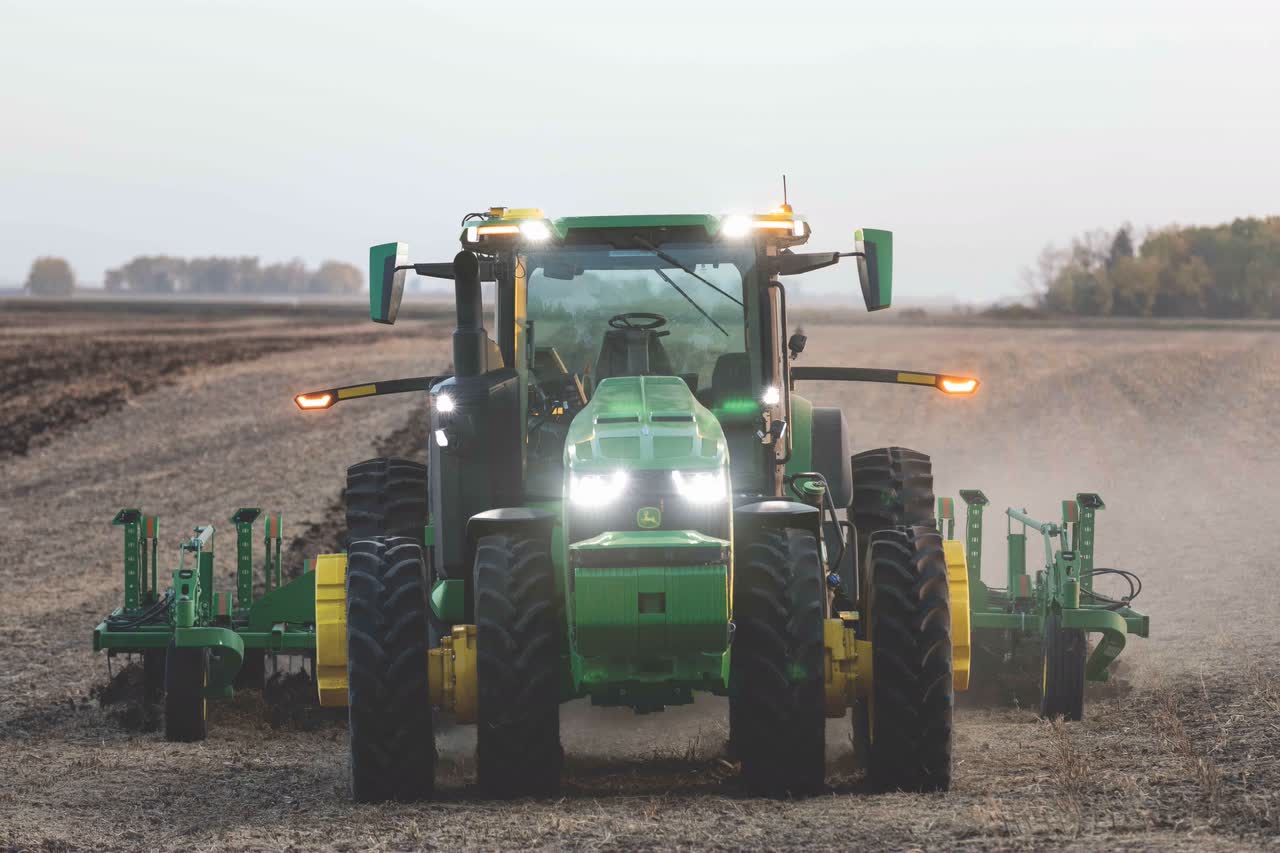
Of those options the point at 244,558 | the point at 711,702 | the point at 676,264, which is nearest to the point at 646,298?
the point at 676,264

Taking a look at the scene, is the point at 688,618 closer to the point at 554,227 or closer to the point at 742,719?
the point at 742,719

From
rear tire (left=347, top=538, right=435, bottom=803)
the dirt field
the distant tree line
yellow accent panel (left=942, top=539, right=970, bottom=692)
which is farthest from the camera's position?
the distant tree line

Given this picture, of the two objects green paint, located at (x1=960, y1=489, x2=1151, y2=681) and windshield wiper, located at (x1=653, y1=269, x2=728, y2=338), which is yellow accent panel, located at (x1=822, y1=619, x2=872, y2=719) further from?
green paint, located at (x1=960, y1=489, x2=1151, y2=681)

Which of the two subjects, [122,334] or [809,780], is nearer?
[809,780]

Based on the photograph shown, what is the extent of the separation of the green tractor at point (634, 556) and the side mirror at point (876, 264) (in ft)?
0.05

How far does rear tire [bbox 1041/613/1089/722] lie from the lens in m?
9.16

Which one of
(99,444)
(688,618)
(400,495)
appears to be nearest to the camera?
(688,618)

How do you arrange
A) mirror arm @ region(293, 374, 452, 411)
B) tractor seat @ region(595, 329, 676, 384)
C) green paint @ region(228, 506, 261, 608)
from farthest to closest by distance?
green paint @ region(228, 506, 261, 608) → mirror arm @ region(293, 374, 452, 411) → tractor seat @ region(595, 329, 676, 384)

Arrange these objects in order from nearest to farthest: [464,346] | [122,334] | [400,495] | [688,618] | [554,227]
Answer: [688,618] → [464,346] → [554,227] → [400,495] → [122,334]

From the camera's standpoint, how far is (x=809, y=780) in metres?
6.97

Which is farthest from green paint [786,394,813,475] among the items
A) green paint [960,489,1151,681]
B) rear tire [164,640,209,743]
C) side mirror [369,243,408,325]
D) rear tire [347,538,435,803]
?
rear tire [164,640,209,743]

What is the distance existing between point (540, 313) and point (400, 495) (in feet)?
7.01

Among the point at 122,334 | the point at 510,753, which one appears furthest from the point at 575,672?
the point at 122,334

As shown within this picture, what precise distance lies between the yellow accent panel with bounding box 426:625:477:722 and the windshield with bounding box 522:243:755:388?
6.35ft
